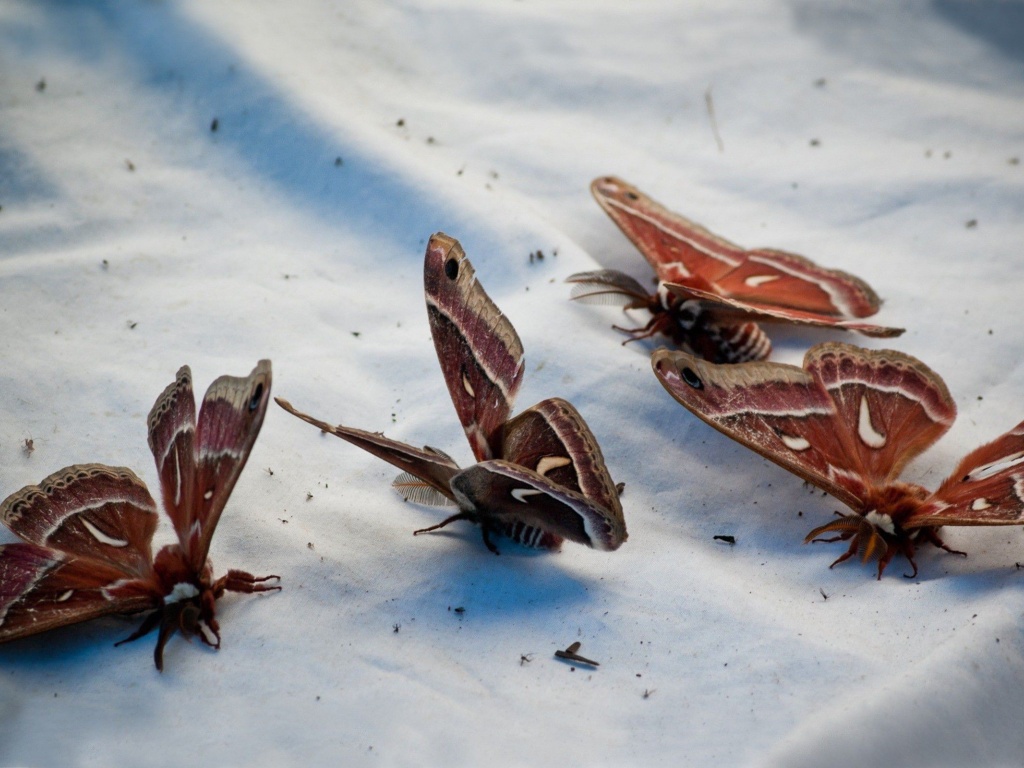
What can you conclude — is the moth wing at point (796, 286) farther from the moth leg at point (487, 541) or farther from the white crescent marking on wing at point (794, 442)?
the moth leg at point (487, 541)

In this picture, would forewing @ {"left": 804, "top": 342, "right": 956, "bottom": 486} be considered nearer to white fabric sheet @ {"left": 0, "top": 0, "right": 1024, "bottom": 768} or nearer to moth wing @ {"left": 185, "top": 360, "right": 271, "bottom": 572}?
white fabric sheet @ {"left": 0, "top": 0, "right": 1024, "bottom": 768}

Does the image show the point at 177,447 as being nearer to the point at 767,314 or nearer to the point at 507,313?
the point at 507,313

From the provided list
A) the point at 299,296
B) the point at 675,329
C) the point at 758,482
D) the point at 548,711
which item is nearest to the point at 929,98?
the point at 675,329

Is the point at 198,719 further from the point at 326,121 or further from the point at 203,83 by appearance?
the point at 203,83

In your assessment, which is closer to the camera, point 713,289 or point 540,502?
point 540,502

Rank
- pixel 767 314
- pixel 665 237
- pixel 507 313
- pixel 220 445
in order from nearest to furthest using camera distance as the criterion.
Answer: pixel 220 445 < pixel 767 314 < pixel 507 313 < pixel 665 237

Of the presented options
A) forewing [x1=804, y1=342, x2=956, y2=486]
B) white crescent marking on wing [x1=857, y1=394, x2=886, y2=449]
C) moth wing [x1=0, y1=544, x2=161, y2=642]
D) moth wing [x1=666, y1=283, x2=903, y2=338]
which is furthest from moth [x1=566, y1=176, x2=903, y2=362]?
moth wing [x1=0, y1=544, x2=161, y2=642]

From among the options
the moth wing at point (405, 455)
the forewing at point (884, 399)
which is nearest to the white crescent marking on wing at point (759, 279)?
the forewing at point (884, 399)

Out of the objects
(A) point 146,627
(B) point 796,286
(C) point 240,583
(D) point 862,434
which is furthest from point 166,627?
(B) point 796,286
